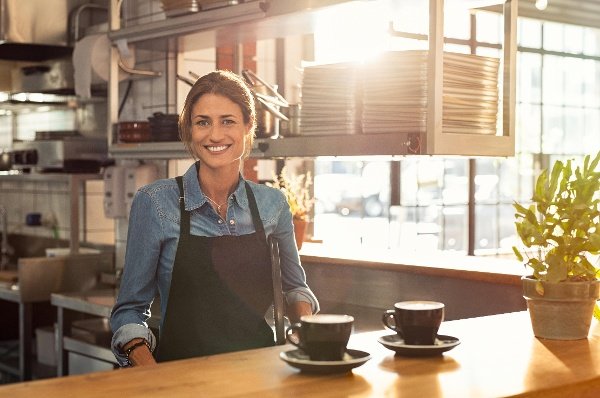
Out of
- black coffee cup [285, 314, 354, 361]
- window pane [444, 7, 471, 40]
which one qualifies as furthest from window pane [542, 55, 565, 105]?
black coffee cup [285, 314, 354, 361]

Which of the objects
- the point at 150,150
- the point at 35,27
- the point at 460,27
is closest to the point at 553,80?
the point at 460,27

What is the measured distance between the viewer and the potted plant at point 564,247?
210 centimetres

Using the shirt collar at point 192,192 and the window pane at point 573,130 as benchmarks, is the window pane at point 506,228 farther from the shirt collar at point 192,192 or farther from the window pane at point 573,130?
the shirt collar at point 192,192

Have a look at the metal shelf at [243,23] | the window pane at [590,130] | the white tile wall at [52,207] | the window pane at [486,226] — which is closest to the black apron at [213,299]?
the metal shelf at [243,23]

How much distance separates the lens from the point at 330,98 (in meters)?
3.08

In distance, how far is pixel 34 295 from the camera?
5.27 metres

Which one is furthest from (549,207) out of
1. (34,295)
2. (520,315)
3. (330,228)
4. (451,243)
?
(451,243)

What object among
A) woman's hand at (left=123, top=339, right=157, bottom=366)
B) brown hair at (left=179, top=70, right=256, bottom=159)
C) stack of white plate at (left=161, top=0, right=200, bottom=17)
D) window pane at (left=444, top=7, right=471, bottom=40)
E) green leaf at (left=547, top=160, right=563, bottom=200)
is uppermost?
window pane at (left=444, top=7, right=471, bottom=40)

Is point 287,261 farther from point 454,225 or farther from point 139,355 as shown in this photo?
point 454,225

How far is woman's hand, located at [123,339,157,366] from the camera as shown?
88.9 inches

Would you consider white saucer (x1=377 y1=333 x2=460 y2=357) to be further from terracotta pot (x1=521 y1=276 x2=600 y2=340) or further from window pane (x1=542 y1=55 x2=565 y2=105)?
window pane (x1=542 y1=55 x2=565 y2=105)

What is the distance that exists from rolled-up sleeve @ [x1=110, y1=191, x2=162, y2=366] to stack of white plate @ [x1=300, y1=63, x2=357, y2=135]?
88cm

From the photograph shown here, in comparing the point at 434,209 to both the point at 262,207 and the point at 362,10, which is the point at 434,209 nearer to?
the point at 362,10

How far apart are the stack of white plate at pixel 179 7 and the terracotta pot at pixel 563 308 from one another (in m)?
2.20
